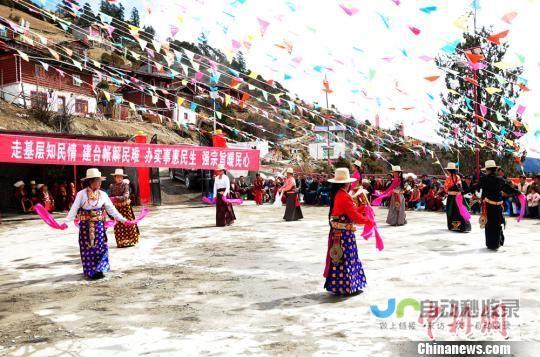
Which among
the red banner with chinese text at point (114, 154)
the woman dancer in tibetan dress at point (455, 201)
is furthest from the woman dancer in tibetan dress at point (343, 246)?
the red banner with chinese text at point (114, 154)

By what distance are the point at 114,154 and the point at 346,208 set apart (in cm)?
1617

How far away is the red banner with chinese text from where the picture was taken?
17.8 meters

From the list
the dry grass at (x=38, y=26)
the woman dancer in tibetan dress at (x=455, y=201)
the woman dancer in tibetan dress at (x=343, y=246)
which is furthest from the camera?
the dry grass at (x=38, y=26)

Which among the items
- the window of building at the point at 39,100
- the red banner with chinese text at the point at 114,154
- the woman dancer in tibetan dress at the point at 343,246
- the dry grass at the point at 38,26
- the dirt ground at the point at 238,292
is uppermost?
the dry grass at the point at 38,26

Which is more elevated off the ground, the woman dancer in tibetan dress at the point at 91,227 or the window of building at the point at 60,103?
the window of building at the point at 60,103

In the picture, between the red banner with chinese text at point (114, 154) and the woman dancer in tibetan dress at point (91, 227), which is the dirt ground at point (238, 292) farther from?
the red banner with chinese text at point (114, 154)

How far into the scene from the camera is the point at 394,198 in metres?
13.6

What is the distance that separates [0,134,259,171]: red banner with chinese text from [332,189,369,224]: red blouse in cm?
1490

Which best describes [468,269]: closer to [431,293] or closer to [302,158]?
[431,293]

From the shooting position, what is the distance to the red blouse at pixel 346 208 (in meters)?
6.12

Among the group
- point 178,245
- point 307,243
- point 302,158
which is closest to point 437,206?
point 307,243

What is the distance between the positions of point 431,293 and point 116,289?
413cm

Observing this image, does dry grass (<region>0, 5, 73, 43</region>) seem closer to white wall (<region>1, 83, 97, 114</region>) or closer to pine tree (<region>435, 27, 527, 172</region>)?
white wall (<region>1, 83, 97, 114</region>)

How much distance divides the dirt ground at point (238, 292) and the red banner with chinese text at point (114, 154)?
6572 mm
